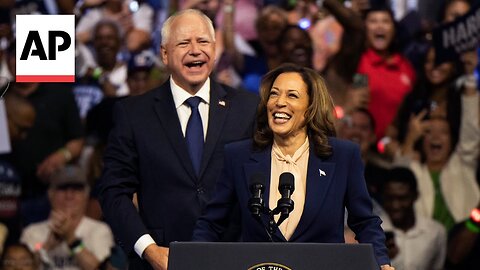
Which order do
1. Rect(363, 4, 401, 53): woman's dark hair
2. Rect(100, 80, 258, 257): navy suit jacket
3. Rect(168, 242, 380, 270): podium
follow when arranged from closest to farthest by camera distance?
1. Rect(168, 242, 380, 270): podium
2. Rect(100, 80, 258, 257): navy suit jacket
3. Rect(363, 4, 401, 53): woman's dark hair

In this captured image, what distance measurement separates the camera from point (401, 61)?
8.30 m

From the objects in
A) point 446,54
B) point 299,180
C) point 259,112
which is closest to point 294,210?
point 299,180

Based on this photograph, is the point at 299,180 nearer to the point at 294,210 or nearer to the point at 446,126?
the point at 294,210

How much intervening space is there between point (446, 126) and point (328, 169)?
3989 mm

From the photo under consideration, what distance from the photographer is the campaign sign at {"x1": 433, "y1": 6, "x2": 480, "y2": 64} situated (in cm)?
799

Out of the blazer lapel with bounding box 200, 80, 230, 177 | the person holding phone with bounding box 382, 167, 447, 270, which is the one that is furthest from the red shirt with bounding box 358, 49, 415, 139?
the blazer lapel with bounding box 200, 80, 230, 177

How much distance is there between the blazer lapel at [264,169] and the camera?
13.7 feet

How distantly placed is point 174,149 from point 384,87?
3529 millimetres

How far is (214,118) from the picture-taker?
4988 millimetres

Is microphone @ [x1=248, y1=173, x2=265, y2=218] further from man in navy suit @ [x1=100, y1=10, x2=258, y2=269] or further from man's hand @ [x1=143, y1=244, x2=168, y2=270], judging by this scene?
man in navy suit @ [x1=100, y1=10, x2=258, y2=269]

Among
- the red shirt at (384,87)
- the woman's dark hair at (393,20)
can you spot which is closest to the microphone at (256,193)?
the red shirt at (384,87)

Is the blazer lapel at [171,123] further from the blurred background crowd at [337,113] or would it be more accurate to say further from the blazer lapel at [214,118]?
the blurred background crowd at [337,113]

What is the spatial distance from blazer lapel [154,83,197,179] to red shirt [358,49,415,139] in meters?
3.31

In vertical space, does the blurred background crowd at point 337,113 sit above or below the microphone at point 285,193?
above
